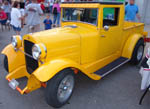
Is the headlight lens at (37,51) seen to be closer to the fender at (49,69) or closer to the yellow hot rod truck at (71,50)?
the yellow hot rod truck at (71,50)

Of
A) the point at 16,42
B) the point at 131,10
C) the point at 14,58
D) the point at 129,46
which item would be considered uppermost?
the point at 131,10

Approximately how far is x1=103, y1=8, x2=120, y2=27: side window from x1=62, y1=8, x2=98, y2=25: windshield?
0.28m

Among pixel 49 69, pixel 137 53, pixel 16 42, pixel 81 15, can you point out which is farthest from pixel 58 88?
pixel 137 53

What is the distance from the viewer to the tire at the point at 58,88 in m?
2.47

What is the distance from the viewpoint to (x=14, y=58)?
325 centimetres

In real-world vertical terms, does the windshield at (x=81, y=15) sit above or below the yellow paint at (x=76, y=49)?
above

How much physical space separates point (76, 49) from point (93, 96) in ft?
3.24

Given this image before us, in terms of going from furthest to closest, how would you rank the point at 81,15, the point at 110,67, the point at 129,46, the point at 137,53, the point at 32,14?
the point at 32,14, the point at 137,53, the point at 129,46, the point at 110,67, the point at 81,15

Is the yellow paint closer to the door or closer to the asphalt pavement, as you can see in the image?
the door

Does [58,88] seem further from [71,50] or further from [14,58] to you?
[14,58]

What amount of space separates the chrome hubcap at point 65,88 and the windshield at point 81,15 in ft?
4.35

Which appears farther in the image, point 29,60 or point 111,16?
point 111,16

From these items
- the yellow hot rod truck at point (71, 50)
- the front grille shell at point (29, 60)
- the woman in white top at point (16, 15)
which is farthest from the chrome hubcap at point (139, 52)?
the woman in white top at point (16, 15)

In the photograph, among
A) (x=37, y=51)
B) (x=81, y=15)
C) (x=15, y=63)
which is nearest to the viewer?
(x=37, y=51)
